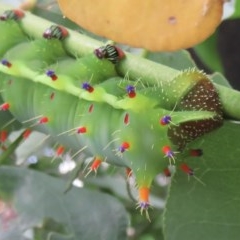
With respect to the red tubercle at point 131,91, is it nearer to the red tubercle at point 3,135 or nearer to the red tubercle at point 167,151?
the red tubercle at point 167,151

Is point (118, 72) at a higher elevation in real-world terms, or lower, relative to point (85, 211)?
higher

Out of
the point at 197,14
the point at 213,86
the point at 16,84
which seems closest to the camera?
the point at 197,14

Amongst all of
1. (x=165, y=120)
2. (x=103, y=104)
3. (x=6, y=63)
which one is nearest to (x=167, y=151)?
(x=165, y=120)

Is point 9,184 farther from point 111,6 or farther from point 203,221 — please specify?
point 111,6

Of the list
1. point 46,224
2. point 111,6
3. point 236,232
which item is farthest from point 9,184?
point 111,6

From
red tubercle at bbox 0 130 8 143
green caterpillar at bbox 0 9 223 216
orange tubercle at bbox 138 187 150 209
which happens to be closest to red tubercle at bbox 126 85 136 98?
green caterpillar at bbox 0 9 223 216

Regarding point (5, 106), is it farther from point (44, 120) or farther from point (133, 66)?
point (133, 66)

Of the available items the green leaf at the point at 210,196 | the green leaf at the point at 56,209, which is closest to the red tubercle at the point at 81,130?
the green leaf at the point at 210,196
